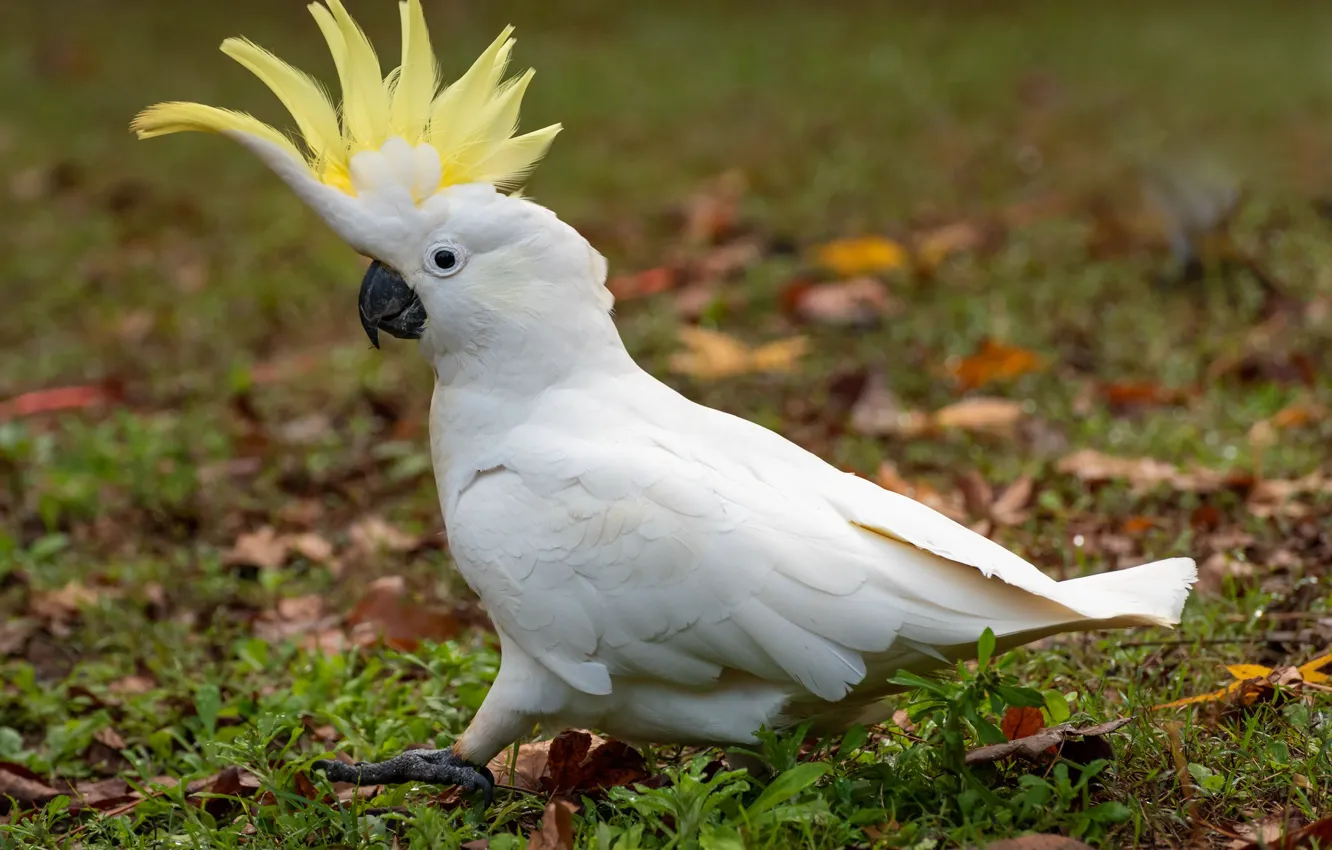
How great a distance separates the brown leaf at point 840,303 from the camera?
17.3 ft

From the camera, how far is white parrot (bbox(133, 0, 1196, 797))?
213 centimetres

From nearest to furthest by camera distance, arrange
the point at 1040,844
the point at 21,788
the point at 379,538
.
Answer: the point at 1040,844 → the point at 21,788 → the point at 379,538

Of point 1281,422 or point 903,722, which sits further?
point 1281,422

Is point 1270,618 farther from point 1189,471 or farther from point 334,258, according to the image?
point 334,258

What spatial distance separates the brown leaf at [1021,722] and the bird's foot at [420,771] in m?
0.86

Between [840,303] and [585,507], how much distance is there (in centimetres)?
328

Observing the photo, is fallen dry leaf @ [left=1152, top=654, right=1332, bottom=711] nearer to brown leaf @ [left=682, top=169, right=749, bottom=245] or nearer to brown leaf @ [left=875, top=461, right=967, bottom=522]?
brown leaf @ [left=875, top=461, right=967, bottom=522]

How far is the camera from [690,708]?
2.25 m

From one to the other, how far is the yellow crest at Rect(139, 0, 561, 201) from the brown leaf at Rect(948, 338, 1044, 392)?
8.18 feet

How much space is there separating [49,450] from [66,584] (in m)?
1.01

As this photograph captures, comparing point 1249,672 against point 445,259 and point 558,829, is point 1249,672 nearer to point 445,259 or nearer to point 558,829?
point 558,829

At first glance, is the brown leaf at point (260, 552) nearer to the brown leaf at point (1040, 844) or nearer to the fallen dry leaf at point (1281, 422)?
the brown leaf at point (1040, 844)

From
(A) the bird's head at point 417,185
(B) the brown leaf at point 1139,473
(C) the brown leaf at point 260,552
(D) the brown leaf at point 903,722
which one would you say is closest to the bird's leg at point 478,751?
(A) the bird's head at point 417,185

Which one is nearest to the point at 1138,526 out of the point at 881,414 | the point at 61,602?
the point at 881,414
